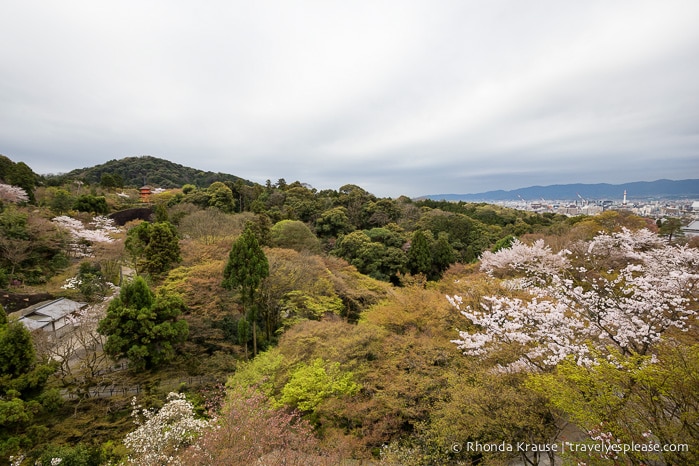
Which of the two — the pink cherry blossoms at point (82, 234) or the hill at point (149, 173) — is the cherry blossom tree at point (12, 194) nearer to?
the pink cherry blossoms at point (82, 234)

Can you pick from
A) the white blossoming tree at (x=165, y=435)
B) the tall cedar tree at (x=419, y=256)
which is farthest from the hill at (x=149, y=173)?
the white blossoming tree at (x=165, y=435)

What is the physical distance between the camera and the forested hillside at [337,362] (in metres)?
6.06

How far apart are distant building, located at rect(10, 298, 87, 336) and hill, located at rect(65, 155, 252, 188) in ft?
198

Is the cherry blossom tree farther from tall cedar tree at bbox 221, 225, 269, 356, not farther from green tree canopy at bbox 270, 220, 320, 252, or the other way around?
tall cedar tree at bbox 221, 225, 269, 356

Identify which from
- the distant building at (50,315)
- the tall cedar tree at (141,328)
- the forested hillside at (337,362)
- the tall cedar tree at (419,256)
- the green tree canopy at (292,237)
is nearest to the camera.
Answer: the forested hillside at (337,362)

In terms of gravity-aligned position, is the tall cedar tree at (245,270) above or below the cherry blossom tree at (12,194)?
below

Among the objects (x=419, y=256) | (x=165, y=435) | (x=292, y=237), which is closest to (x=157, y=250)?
(x=292, y=237)

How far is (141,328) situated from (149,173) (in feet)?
257

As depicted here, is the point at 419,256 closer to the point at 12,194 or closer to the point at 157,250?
the point at 157,250

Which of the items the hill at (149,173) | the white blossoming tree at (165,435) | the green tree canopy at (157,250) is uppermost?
the hill at (149,173)

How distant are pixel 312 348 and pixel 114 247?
1794 centimetres

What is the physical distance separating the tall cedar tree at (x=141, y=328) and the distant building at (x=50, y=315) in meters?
4.88

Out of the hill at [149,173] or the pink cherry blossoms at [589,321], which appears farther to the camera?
the hill at [149,173]

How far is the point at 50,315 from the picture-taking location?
47.8 feet
